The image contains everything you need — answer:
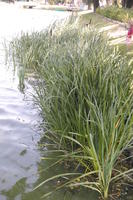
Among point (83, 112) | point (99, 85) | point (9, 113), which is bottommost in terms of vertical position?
point (9, 113)

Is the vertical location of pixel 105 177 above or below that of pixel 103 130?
below

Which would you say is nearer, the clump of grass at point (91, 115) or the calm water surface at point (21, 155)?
the clump of grass at point (91, 115)

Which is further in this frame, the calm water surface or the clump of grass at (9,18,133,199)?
the calm water surface

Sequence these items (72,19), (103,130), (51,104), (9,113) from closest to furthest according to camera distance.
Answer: (103,130)
(51,104)
(9,113)
(72,19)

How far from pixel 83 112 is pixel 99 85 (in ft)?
1.30

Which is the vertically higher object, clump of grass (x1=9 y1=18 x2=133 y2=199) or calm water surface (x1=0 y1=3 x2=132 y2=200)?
clump of grass (x1=9 y1=18 x2=133 y2=199)

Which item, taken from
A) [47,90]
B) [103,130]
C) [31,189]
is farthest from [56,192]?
[47,90]

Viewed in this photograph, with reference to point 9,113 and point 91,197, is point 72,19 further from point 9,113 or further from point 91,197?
point 91,197

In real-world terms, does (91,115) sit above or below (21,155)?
above

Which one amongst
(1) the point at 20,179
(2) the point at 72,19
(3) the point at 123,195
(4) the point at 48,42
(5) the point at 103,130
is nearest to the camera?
(5) the point at 103,130

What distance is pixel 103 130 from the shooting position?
342 cm

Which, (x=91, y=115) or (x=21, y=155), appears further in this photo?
(x=21, y=155)

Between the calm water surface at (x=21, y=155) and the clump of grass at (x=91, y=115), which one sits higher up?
the clump of grass at (x=91, y=115)

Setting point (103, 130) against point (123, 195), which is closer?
point (103, 130)
